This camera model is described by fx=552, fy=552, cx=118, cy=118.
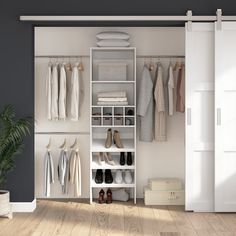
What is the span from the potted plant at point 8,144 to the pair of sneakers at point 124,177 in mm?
1420

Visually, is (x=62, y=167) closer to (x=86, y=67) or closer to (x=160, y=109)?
(x=86, y=67)

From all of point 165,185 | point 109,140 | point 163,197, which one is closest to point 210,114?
point 165,185

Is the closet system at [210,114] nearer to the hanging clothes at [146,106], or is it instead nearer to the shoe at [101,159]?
the hanging clothes at [146,106]

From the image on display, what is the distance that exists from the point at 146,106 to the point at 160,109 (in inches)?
7.1

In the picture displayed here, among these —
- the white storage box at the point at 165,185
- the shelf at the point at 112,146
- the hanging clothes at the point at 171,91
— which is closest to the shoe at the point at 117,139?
the shelf at the point at 112,146

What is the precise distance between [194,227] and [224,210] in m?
0.79

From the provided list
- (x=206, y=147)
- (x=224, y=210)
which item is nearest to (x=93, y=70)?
(x=206, y=147)

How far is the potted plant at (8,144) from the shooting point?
5852mm

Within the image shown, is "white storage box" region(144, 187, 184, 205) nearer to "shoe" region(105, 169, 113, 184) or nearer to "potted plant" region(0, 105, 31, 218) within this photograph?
"shoe" region(105, 169, 113, 184)

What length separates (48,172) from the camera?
23.0 feet

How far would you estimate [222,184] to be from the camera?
6207 millimetres

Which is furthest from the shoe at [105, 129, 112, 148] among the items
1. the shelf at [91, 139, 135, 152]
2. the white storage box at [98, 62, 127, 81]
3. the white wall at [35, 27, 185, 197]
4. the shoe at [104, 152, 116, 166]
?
the white storage box at [98, 62, 127, 81]

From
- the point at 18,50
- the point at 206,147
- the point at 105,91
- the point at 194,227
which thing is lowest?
the point at 194,227
